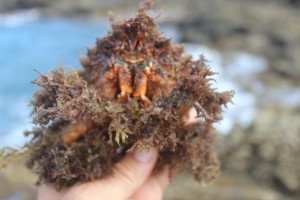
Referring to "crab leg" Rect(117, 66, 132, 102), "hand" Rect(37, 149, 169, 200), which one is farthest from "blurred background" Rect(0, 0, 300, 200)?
"hand" Rect(37, 149, 169, 200)

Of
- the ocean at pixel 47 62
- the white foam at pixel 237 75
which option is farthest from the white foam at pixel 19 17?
the white foam at pixel 237 75

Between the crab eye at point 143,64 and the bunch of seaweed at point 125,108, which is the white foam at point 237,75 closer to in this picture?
the bunch of seaweed at point 125,108

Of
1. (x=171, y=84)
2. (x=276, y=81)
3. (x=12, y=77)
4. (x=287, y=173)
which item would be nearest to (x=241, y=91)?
(x=276, y=81)

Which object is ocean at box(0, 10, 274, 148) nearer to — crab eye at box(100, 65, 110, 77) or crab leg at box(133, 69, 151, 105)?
crab eye at box(100, 65, 110, 77)

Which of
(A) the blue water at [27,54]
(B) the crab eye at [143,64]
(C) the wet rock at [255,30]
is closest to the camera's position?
(B) the crab eye at [143,64]

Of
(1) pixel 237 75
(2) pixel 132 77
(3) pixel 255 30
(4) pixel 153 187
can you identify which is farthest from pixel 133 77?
(3) pixel 255 30

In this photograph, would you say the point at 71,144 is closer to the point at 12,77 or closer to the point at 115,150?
the point at 115,150
